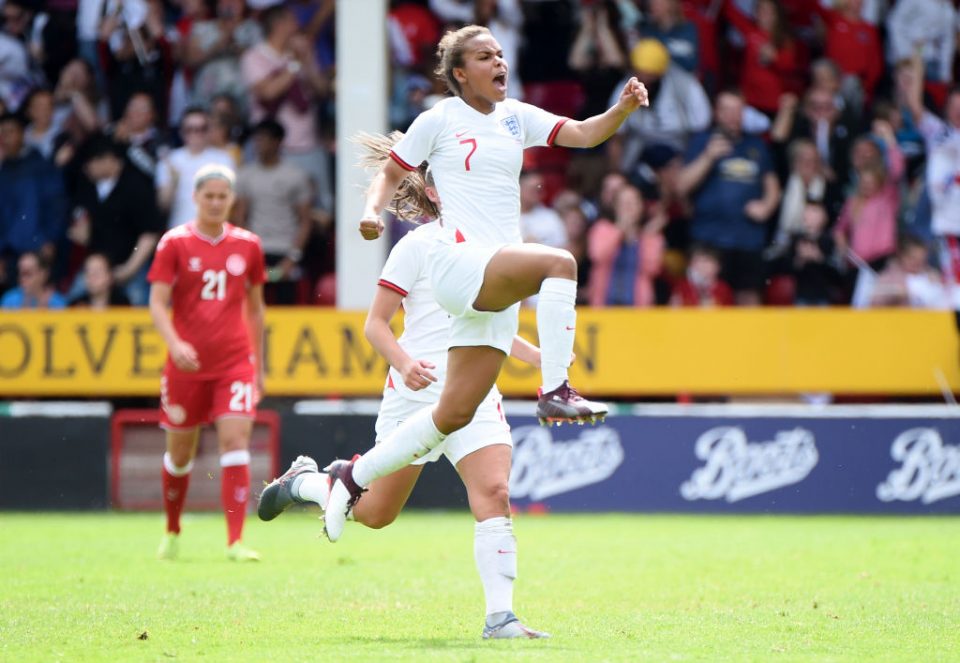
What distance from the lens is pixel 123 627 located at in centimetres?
688

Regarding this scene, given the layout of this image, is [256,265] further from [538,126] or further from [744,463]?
[744,463]

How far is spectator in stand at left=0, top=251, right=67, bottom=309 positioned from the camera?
599 inches

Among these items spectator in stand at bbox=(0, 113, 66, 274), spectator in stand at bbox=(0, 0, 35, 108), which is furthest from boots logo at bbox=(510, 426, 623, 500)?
spectator in stand at bbox=(0, 0, 35, 108)

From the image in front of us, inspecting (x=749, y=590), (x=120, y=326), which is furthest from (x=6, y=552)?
(x=749, y=590)

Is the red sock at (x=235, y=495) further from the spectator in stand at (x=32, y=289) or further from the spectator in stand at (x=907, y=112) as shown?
the spectator in stand at (x=907, y=112)

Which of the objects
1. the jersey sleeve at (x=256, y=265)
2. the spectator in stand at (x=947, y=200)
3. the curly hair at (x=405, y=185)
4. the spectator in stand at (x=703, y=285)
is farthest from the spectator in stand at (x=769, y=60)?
the curly hair at (x=405, y=185)

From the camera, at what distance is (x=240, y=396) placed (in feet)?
33.1

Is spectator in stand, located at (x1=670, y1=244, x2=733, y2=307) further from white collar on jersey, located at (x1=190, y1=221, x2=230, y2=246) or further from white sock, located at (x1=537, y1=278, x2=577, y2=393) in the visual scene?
white sock, located at (x1=537, y1=278, x2=577, y2=393)

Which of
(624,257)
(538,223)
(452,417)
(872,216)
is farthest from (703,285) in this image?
(452,417)

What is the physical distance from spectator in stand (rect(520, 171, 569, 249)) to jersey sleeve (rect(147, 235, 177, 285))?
17.1ft

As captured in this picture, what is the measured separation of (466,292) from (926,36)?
474 inches

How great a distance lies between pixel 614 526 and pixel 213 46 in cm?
690

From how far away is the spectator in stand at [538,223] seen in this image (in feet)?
49.1

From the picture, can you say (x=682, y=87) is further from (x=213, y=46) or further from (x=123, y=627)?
(x=123, y=627)
